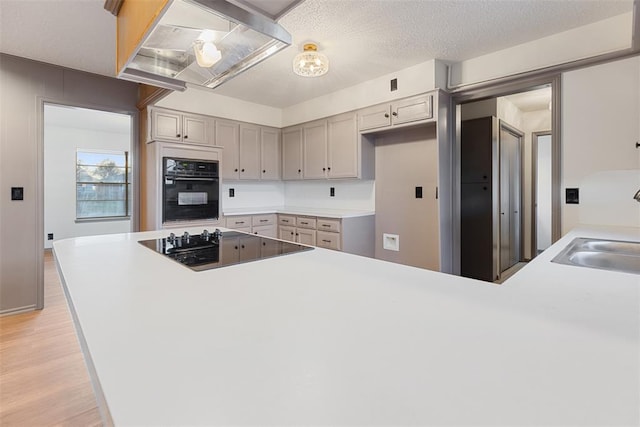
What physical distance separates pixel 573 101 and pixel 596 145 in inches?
14.8

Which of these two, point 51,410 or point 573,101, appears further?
point 573,101

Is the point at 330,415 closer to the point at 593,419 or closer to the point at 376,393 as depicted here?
the point at 376,393

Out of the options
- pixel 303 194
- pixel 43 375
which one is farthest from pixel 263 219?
pixel 43 375

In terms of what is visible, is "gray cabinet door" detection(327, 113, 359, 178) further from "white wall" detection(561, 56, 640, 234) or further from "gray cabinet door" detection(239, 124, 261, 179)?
"white wall" detection(561, 56, 640, 234)

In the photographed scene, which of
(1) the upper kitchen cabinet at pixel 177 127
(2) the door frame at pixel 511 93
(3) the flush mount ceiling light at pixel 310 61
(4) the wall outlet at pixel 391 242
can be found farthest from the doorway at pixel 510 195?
(1) the upper kitchen cabinet at pixel 177 127

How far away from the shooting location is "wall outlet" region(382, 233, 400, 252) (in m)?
3.48

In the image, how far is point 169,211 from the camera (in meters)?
3.21

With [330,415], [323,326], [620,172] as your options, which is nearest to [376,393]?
[330,415]

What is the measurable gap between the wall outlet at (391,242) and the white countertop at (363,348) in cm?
246

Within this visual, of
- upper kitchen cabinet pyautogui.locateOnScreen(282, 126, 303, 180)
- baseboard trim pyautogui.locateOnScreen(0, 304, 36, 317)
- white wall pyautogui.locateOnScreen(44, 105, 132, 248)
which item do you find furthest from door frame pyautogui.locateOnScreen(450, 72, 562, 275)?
white wall pyautogui.locateOnScreen(44, 105, 132, 248)

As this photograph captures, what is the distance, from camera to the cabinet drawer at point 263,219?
3.95 meters

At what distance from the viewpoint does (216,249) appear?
1.46 metres

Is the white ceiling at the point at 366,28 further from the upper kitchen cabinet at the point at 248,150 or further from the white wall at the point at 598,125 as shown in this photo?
the upper kitchen cabinet at the point at 248,150

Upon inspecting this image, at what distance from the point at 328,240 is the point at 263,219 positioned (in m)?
1.03
